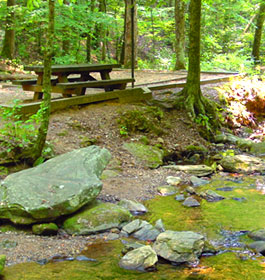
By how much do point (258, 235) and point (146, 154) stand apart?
13.1 feet

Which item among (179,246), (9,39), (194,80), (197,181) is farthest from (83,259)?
(9,39)

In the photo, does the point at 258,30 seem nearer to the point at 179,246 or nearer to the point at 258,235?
the point at 258,235

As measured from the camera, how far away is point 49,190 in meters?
4.97

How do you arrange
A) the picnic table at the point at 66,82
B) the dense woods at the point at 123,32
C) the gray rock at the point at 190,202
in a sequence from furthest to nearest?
the dense woods at the point at 123,32
the picnic table at the point at 66,82
the gray rock at the point at 190,202

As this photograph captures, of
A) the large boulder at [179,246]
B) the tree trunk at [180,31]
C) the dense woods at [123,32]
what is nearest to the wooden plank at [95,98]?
the dense woods at [123,32]

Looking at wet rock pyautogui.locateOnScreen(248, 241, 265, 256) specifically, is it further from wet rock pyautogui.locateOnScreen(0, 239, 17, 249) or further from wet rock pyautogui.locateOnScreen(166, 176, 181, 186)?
wet rock pyautogui.locateOnScreen(0, 239, 17, 249)

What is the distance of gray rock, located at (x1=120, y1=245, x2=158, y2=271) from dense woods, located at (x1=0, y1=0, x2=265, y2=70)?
27.1 ft

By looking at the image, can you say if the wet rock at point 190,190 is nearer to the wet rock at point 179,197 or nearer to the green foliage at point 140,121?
the wet rock at point 179,197

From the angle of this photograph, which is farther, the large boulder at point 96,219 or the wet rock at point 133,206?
the wet rock at point 133,206

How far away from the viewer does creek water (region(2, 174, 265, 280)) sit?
3914 millimetres

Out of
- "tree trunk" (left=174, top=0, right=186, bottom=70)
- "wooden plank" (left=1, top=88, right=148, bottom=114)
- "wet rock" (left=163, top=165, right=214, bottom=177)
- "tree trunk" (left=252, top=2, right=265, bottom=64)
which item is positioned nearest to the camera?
"wet rock" (left=163, top=165, right=214, bottom=177)

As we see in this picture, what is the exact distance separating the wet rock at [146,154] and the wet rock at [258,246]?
3.76 m

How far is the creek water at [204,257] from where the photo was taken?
3914 mm

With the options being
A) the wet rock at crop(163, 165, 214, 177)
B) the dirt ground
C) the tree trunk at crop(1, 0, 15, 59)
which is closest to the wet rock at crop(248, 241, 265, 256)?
the dirt ground
